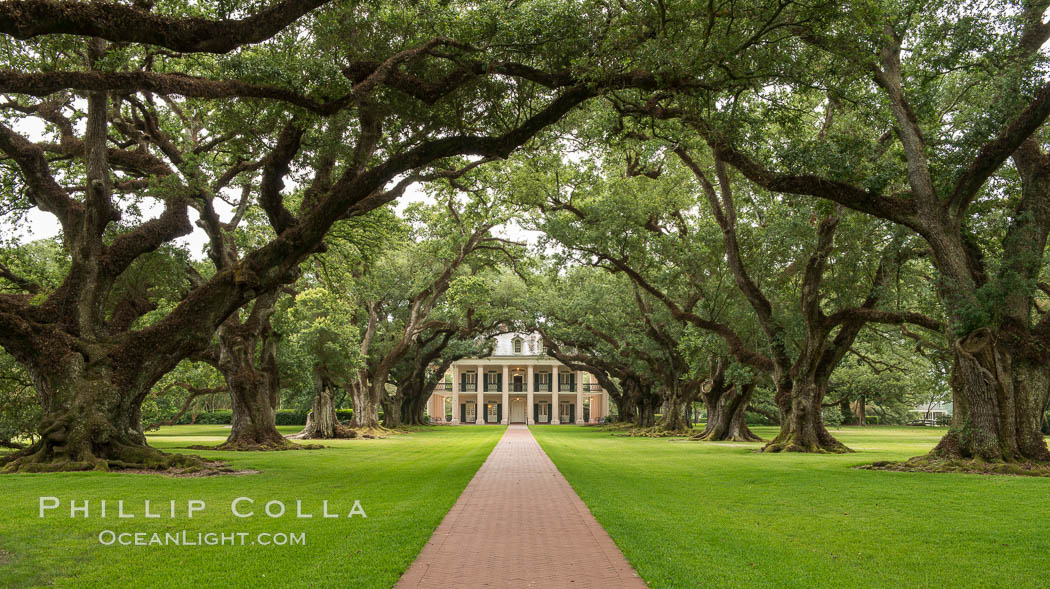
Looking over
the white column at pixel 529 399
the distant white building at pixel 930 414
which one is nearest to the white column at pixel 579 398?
the white column at pixel 529 399

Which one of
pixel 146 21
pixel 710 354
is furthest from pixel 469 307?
pixel 146 21

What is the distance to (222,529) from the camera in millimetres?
6824

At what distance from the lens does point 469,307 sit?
3647 centimetres

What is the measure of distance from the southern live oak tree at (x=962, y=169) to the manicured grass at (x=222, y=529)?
876 cm

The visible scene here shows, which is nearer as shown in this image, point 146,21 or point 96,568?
point 96,568

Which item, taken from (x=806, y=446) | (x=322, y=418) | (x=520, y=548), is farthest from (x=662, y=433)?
(x=520, y=548)

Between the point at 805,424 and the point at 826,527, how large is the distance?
14.5 metres

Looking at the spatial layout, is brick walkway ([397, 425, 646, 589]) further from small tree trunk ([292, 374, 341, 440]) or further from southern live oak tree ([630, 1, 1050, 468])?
small tree trunk ([292, 374, 341, 440])

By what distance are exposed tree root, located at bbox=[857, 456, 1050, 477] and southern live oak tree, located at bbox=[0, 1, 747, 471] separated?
9.21 meters

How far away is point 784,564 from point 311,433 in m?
26.8

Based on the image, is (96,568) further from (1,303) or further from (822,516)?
(1,303)

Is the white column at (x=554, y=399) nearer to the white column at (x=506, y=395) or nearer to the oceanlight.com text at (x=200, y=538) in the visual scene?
the white column at (x=506, y=395)

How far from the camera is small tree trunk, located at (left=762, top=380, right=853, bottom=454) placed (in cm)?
2034

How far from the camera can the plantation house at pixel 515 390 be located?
6644cm
